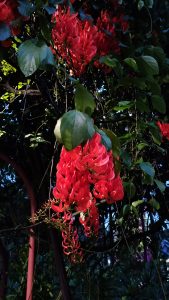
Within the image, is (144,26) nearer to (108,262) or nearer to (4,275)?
(4,275)

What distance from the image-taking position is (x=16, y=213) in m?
2.11

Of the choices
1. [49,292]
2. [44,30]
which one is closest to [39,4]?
[44,30]

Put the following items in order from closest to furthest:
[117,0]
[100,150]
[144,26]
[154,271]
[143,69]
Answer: [100,150], [143,69], [117,0], [144,26], [154,271]

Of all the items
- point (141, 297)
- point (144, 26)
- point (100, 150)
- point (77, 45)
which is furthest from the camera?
point (141, 297)

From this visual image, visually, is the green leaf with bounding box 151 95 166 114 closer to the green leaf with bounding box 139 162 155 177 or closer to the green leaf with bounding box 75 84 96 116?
the green leaf with bounding box 139 162 155 177

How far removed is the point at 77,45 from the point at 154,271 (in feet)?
5.09

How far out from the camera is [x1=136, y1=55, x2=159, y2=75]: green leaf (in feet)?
3.15

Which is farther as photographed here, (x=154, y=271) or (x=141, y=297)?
(x=154, y=271)

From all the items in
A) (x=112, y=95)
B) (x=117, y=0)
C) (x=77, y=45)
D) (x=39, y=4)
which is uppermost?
(x=117, y=0)

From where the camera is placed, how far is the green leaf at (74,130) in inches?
22.9

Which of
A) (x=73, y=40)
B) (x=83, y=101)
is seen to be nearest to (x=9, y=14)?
(x=73, y=40)

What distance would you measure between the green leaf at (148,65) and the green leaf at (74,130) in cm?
42

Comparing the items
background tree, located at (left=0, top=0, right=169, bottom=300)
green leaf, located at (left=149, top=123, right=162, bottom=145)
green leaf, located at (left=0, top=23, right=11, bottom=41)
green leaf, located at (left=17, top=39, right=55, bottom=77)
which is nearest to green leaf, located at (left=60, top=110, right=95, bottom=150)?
background tree, located at (left=0, top=0, right=169, bottom=300)

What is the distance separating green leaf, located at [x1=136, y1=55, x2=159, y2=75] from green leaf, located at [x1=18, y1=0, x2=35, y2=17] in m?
0.26
